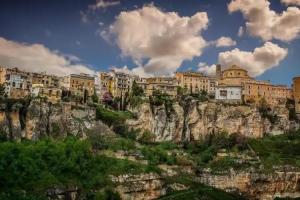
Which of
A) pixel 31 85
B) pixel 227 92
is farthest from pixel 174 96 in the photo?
pixel 31 85

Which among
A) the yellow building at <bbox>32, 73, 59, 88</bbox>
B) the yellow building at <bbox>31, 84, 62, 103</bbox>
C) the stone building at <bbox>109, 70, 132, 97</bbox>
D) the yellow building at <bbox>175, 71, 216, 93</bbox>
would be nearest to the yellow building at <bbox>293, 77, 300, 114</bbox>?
the yellow building at <bbox>175, 71, 216, 93</bbox>

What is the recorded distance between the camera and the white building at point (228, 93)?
8650cm

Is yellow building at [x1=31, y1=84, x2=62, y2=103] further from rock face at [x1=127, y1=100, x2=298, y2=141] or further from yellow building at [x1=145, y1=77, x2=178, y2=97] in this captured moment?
yellow building at [x1=145, y1=77, x2=178, y2=97]

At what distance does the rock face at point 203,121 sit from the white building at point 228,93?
4.01 m

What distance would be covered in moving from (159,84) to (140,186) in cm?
3343

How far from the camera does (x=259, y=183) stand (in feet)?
225

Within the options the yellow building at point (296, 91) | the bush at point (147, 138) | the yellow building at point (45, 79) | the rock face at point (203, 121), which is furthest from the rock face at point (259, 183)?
the yellow building at point (45, 79)

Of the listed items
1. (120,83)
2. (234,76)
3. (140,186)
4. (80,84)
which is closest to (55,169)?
(140,186)

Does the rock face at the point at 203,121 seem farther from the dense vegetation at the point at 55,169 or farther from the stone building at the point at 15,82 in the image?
the stone building at the point at 15,82

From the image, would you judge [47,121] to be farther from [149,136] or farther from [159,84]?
[159,84]

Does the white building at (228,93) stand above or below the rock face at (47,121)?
above

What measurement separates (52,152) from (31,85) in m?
24.1

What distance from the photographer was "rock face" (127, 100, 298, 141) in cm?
7950

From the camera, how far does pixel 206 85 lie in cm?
9656
